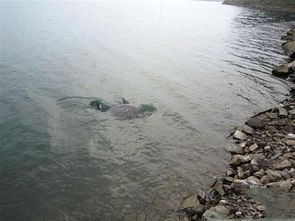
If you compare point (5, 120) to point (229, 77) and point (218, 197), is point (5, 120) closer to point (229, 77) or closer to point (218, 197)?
point (218, 197)

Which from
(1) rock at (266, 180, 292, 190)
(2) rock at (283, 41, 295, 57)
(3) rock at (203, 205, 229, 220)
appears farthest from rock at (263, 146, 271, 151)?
(2) rock at (283, 41, 295, 57)

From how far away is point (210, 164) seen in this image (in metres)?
14.4

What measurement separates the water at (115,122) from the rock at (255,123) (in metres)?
0.82

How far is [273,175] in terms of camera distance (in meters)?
12.9

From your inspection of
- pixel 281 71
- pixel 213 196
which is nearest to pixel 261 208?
pixel 213 196

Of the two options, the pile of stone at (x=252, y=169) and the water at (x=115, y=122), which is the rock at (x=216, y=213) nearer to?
the pile of stone at (x=252, y=169)

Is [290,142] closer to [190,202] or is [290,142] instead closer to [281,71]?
[190,202]

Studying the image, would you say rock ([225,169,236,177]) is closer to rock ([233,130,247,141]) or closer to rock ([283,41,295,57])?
rock ([233,130,247,141])

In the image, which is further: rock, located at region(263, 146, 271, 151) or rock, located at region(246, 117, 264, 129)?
rock, located at region(246, 117, 264, 129)

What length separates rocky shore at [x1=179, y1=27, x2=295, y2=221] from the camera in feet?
35.7

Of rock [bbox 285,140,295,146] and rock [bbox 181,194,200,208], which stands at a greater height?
rock [bbox 285,140,295,146]

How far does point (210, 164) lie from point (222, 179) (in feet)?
4.44

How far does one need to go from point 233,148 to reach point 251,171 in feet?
7.76

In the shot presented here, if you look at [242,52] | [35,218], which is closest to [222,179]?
[35,218]
